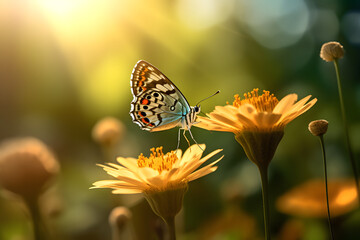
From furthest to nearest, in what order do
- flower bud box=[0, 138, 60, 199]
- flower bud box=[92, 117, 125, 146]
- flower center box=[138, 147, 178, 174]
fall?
flower bud box=[92, 117, 125, 146], flower center box=[138, 147, 178, 174], flower bud box=[0, 138, 60, 199]

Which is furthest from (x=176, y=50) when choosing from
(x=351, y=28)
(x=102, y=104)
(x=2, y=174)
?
(x=2, y=174)

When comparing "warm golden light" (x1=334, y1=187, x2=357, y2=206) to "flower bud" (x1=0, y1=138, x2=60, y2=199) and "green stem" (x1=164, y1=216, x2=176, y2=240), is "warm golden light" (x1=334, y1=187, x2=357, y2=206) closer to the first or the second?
"green stem" (x1=164, y1=216, x2=176, y2=240)

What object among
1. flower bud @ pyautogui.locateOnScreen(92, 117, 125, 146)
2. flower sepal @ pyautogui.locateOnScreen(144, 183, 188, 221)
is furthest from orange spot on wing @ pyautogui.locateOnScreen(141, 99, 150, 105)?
flower sepal @ pyautogui.locateOnScreen(144, 183, 188, 221)

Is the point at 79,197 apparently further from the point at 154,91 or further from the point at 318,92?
the point at 318,92

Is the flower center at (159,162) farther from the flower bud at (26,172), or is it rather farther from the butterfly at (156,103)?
the flower bud at (26,172)

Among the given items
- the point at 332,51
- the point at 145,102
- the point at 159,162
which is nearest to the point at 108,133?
the point at 145,102
